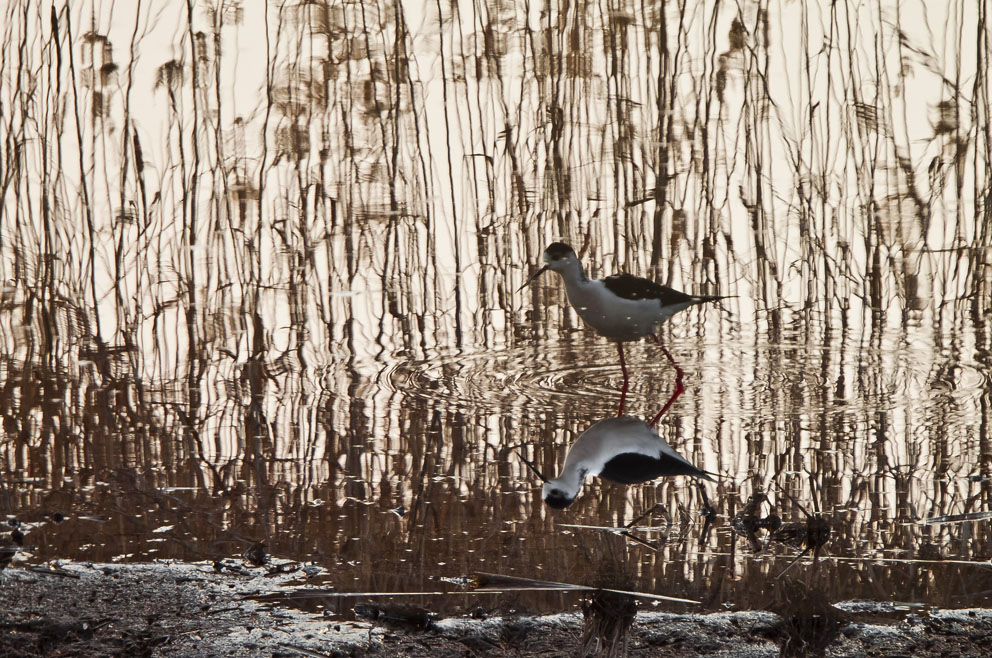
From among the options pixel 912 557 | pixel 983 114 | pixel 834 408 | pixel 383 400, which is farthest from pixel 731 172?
pixel 912 557

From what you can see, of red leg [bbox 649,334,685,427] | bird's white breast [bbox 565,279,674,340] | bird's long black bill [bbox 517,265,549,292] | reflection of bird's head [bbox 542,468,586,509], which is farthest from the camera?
bird's long black bill [bbox 517,265,549,292]

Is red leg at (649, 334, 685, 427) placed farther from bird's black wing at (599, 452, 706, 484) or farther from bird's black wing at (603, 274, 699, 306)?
bird's black wing at (599, 452, 706, 484)

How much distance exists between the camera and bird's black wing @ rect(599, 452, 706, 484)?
12.2 ft

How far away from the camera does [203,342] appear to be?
498cm

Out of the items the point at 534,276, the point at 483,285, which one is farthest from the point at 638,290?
the point at 483,285

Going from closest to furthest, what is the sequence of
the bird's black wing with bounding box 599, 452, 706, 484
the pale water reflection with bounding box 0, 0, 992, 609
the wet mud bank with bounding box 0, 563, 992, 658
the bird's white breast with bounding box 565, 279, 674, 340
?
the wet mud bank with bounding box 0, 563, 992, 658 → the pale water reflection with bounding box 0, 0, 992, 609 → the bird's black wing with bounding box 599, 452, 706, 484 → the bird's white breast with bounding box 565, 279, 674, 340

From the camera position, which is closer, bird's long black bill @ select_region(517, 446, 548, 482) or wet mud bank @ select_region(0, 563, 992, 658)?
wet mud bank @ select_region(0, 563, 992, 658)

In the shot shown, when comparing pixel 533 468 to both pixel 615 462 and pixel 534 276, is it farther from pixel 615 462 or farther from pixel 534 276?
pixel 534 276

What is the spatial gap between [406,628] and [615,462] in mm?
1152

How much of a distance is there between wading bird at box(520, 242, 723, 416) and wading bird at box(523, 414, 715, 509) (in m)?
0.71

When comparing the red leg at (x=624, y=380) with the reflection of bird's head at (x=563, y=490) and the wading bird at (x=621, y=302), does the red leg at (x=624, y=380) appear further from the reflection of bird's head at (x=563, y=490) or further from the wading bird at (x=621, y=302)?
the reflection of bird's head at (x=563, y=490)

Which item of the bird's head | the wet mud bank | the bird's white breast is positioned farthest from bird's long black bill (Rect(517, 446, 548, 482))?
the bird's head

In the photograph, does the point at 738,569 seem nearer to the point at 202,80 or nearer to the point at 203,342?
the point at 203,342

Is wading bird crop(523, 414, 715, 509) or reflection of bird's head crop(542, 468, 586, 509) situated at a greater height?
wading bird crop(523, 414, 715, 509)
